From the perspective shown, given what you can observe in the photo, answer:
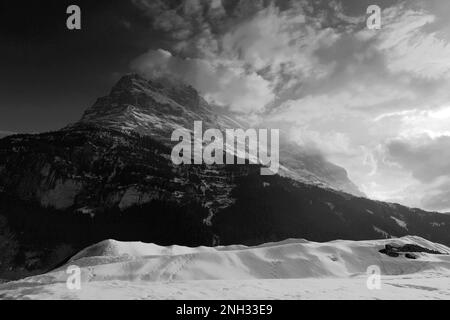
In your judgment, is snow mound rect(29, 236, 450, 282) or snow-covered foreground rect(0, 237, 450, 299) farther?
snow mound rect(29, 236, 450, 282)

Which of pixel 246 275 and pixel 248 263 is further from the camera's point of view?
pixel 248 263

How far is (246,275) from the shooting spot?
63.8m

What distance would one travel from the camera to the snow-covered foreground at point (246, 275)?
28.4m

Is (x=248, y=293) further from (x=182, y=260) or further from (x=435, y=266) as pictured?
(x=435, y=266)

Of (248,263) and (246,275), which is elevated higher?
(248,263)

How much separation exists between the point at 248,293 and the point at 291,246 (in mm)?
53213

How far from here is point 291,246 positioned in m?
80.6

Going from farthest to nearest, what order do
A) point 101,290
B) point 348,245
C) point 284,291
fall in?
point 348,245, point 284,291, point 101,290

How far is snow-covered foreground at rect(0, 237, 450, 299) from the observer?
28422 mm

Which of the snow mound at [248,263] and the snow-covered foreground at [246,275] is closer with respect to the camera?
the snow-covered foreground at [246,275]
